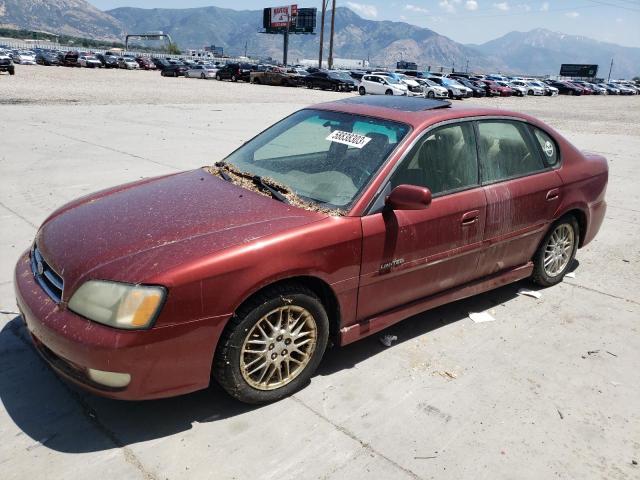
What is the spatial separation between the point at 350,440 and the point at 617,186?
837 cm

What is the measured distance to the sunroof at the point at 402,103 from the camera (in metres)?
3.89

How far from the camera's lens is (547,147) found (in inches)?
177

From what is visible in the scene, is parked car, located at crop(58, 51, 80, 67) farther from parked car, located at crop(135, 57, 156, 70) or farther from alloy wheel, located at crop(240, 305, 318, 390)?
alloy wheel, located at crop(240, 305, 318, 390)

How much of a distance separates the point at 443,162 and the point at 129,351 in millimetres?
2339

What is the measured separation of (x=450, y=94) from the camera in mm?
37906

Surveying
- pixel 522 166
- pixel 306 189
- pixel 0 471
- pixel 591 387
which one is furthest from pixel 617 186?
pixel 0 471

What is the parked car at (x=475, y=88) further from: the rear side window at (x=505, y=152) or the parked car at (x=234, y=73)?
the rear side window at (x=505, y=152)

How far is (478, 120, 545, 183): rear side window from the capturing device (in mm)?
3959

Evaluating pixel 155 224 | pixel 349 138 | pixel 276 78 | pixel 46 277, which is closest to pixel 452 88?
pixel 276 78

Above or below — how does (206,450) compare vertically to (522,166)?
below

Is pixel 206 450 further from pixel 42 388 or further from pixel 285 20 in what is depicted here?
pixel 285 20

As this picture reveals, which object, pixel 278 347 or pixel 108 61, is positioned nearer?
pixel 278 347

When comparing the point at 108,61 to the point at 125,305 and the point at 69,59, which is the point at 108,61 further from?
the point at 125,305

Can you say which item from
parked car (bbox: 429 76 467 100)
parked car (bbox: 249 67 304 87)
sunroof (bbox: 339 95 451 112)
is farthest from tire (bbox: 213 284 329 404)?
parked car (bbox: 249 67 304 87)
